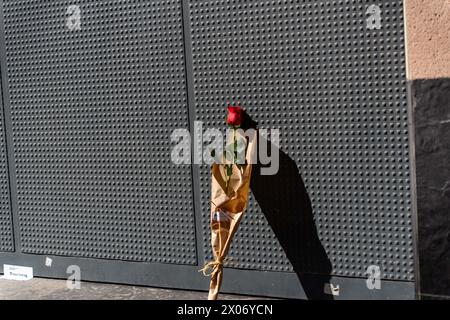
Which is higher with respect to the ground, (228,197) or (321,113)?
(321,113)

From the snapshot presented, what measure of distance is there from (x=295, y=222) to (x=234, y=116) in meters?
0.95

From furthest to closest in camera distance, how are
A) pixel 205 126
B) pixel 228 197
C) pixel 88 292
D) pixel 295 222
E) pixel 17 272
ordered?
1. pixel 17 272
2. pixel 88 292
3. pixel 205 126
4. pixel 295 222
5. pixel 228 197

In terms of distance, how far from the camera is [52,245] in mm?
6559

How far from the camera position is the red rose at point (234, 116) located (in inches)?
211

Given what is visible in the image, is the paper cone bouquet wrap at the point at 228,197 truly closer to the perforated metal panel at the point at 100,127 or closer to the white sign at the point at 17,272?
the perforated metal panel at the point at 100,127

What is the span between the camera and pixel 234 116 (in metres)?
5.37

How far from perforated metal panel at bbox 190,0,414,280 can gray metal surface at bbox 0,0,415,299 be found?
10 millimetres

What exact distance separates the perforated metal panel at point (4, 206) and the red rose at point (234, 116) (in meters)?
2.47

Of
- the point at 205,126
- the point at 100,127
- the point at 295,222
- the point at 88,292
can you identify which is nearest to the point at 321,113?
the point at 295,222

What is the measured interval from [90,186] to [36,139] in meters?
0.72

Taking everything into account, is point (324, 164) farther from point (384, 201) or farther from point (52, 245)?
point (52, 245)

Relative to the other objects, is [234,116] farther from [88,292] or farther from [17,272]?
[17,272]
